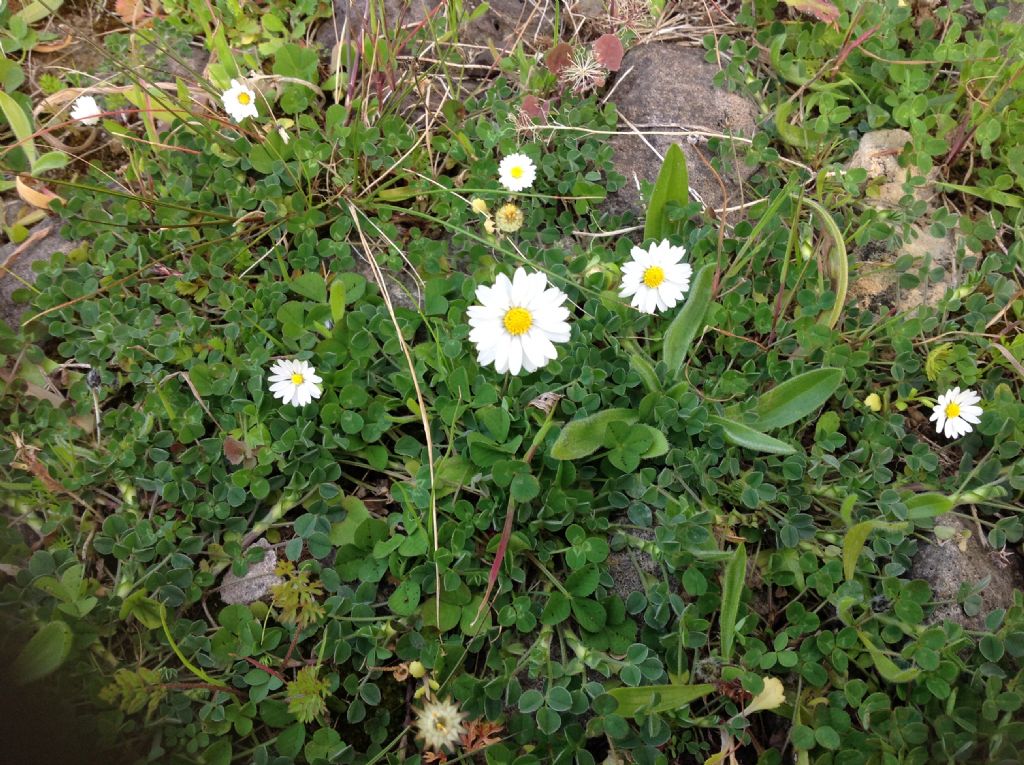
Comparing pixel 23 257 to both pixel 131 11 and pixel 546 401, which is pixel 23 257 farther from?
pixel 546 401

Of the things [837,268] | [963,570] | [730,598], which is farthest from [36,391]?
[963,570]

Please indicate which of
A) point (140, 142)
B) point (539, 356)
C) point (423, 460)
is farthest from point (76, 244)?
point (539, 356)

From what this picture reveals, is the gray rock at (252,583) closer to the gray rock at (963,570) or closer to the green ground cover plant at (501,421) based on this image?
the green ground cover plant at (501,421)

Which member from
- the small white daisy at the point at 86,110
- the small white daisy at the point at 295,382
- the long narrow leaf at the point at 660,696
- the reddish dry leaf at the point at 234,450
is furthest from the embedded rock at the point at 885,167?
the small white daisy at the point at 86,110

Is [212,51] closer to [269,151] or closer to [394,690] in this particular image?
[269,151]

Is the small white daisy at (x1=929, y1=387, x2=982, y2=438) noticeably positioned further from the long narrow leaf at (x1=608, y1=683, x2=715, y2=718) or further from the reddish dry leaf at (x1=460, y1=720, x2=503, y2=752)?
the reddish dry leaf at (x1=460, y1=720, x2=503, y2=752)

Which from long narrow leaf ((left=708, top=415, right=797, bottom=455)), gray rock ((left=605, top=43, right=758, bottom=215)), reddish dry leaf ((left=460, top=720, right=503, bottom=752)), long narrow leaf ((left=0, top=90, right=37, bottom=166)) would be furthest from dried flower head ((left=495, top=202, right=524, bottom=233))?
long narrow leaf ((left=0, top=90, right=37, bottom=166))
